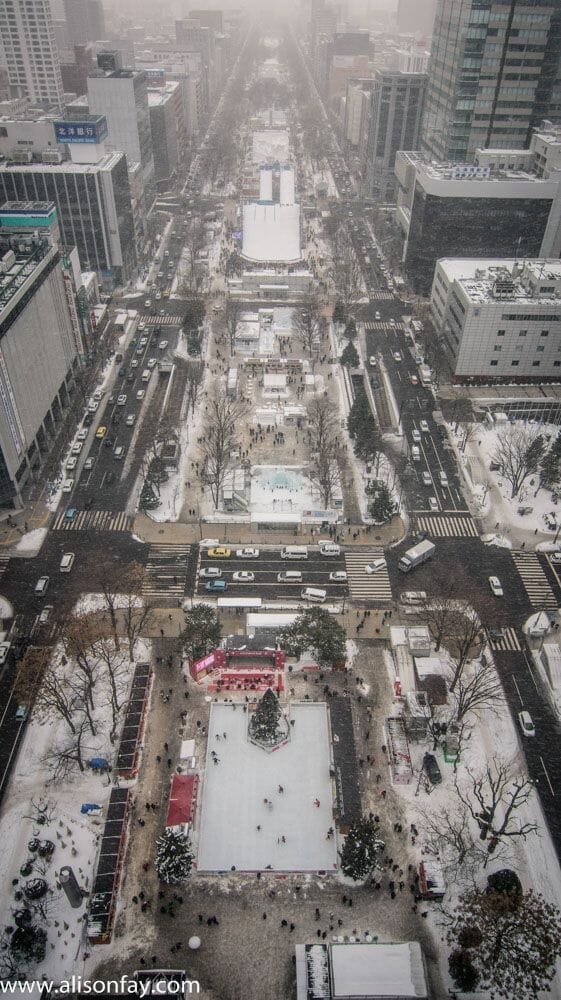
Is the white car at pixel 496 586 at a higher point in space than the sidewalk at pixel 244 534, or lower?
lower

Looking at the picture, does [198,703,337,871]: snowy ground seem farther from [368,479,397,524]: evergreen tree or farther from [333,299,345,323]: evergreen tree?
[333,299,345,323]: evergreen tree

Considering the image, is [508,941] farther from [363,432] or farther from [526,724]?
[363,432]

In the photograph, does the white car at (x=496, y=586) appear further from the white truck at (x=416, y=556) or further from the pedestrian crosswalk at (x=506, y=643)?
the white truck at (x=416, y=556)

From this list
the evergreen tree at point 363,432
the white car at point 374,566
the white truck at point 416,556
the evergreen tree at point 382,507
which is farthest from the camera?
the evergreen tree at point 363,432

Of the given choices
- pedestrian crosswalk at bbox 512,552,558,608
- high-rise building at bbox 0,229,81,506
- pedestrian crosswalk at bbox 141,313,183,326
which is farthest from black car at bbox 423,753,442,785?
pedestrian crosswalk at bbox 141,313,183,326

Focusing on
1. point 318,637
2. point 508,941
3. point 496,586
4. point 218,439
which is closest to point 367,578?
point 318,637

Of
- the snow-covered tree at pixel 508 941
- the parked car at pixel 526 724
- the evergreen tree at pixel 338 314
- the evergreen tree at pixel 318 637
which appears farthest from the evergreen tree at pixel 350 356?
the snow-covered tree at pixel 508 941
